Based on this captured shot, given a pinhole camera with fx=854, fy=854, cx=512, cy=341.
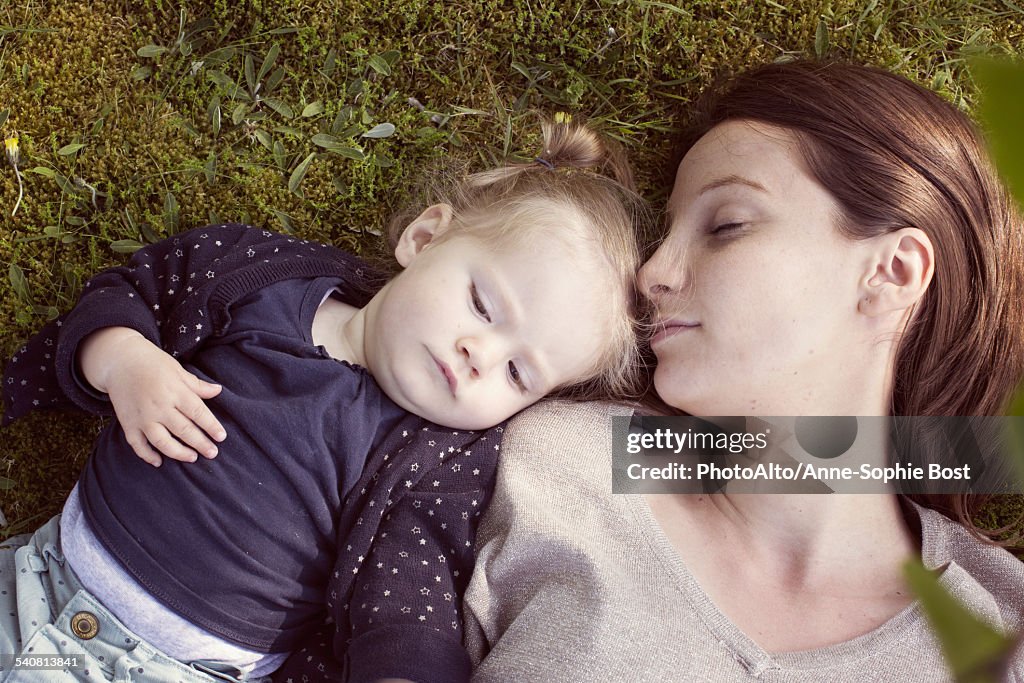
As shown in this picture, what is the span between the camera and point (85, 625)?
2.31m

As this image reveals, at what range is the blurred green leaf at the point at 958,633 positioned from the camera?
33 centimetres

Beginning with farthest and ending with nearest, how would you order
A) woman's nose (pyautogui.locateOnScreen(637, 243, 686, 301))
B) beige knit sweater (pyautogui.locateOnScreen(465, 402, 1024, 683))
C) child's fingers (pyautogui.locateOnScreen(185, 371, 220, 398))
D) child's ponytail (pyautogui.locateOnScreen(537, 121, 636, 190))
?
child's ponytail (pyautogui.locateOnScreen(537, 121, 636, 190)) → woman's nose (pyautogui.locateOnScreen(637, 243, 686, 301)) → child's fingers (pyautogui.locateOnScreen(185, 371, 220, 398)) → beige knit sweater (pyautogui.locateOnScreen(465, 402, 1024, 683))

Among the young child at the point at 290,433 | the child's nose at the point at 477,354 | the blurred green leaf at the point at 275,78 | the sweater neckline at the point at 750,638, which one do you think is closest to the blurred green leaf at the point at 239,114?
the blurred green leaf at the point at 275,78

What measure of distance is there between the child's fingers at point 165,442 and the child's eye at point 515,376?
35.8 inches

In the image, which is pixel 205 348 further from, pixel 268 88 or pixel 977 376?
pixel 977 376

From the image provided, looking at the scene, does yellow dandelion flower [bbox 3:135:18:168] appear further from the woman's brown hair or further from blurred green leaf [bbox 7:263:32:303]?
the woman's brown hair

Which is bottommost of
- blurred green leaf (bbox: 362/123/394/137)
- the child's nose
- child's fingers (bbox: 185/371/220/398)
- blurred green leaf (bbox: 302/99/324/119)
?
the child's nose

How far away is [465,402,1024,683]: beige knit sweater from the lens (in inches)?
87.3

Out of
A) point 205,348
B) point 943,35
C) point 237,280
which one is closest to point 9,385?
point 205,348

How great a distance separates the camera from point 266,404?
238 cm

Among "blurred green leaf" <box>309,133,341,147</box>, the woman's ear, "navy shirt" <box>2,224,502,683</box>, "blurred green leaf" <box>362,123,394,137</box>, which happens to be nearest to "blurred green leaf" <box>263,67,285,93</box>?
"blurred green leaf" <box>309,133,341,147</box>

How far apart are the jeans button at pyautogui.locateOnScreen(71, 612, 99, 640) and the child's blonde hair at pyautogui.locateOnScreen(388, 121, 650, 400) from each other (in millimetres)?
1472

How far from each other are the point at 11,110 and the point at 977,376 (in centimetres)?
335

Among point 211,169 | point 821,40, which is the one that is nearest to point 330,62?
point 211,169
